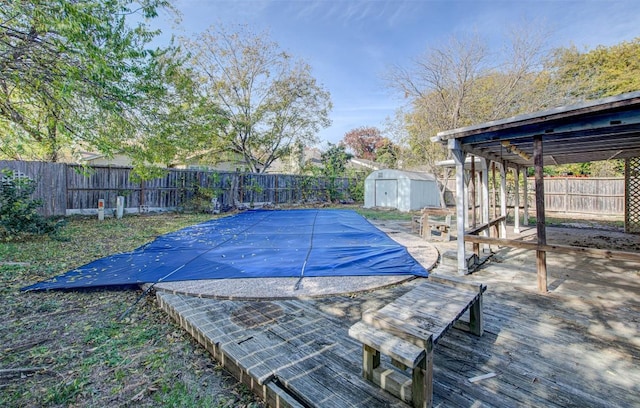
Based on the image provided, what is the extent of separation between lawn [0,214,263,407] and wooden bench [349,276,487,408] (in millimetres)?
767

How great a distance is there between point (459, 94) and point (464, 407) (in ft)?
32.1

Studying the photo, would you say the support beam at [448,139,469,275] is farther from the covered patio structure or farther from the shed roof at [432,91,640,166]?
the shed roof at [432,91,640,166]

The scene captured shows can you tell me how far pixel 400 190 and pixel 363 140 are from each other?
1963 cm

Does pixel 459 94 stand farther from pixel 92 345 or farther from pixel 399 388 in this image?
pixel 92 345

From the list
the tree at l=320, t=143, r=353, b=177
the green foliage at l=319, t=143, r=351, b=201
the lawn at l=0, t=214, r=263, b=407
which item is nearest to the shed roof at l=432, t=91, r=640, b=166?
the lawn at l=0, t=214, r=263, b=407

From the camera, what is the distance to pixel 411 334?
154cm

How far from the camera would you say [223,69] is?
44.8ft

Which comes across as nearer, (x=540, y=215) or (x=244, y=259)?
(x=540, y=215)

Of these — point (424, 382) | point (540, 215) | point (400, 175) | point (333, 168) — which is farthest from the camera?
point (333, 168)

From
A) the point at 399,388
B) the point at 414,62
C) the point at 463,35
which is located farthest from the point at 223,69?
the point at 399,388

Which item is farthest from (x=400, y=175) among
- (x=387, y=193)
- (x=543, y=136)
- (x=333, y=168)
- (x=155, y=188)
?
(x=155, y=188)

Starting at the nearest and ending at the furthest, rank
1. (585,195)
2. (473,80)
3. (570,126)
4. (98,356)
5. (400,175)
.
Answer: (98,356) < (570,126) < (473,80) < (585,195) < (400,175)

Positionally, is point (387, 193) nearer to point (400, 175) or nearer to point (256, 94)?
point (400, 175)

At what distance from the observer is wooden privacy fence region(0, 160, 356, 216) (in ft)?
26.7
